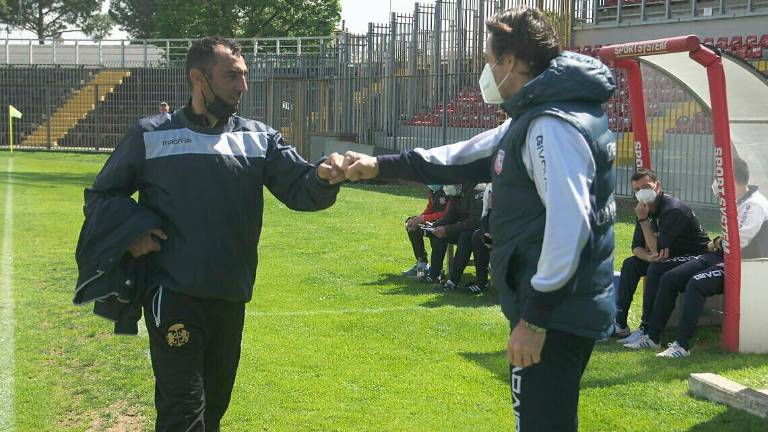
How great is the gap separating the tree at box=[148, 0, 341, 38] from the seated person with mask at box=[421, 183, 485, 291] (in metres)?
52.9

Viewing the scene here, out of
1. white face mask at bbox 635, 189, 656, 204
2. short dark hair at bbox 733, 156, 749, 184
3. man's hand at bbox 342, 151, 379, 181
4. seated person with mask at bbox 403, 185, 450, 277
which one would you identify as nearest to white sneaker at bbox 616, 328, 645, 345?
white face mask at bbox 635, 189, 656, 204

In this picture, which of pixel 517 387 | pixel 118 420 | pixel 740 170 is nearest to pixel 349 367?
pixel 118 420

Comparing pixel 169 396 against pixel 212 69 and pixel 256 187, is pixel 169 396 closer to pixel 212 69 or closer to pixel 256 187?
pixel 256 187

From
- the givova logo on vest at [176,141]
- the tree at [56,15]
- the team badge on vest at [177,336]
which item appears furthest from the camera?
the tree at [56,15]

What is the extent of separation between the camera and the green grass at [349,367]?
647 centimetres

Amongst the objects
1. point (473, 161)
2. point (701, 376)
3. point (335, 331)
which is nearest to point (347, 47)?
point (335, 331)

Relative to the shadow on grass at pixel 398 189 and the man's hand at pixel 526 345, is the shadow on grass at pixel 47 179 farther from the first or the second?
the man's hand at pixel 526 345

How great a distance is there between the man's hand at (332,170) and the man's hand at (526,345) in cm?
146

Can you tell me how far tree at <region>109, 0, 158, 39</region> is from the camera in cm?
8519

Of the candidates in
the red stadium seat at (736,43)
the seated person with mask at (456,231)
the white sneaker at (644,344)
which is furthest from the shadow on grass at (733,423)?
the red stadium seat at (736,43)

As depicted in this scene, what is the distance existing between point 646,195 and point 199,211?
4936 millimetres

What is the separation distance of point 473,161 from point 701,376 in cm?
342

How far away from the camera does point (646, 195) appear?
855 cm

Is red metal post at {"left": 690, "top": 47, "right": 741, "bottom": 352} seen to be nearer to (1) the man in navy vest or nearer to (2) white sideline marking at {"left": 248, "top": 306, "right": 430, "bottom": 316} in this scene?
(2) white sideline marking at {"left": 248, "top": 306, "right": 430, "bottom": 316}
